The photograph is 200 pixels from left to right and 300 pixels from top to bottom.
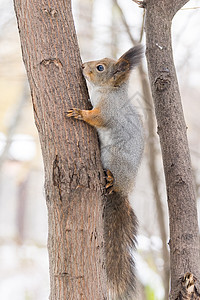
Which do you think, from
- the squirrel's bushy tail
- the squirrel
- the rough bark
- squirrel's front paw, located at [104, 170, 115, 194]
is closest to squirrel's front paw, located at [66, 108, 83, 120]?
the squirrel

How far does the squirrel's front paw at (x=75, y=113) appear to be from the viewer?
144cm

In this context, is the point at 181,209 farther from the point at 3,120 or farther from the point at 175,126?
the point at 3,120

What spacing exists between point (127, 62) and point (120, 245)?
2.44 feet

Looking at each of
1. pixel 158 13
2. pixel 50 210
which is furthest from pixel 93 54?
pixel 50 210

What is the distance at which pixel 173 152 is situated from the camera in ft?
5.40

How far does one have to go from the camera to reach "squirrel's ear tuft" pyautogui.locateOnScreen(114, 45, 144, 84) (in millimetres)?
1810

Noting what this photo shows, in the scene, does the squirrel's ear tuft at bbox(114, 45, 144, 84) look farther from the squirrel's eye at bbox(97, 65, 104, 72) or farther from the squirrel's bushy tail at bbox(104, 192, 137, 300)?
the squirrel's bushy tail at bbox(104, 192, 137, 300)

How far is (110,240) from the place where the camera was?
5.77ft

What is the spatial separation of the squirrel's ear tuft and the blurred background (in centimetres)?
9

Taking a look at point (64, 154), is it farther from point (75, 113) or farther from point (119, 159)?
point (119, 159)

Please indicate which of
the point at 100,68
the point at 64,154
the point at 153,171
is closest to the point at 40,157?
the point at 153,171

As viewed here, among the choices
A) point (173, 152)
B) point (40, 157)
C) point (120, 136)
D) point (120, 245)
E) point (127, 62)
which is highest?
point (40, 157)

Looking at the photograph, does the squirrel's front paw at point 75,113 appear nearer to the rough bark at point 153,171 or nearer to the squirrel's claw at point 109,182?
the squirrel's claw at point 109,182

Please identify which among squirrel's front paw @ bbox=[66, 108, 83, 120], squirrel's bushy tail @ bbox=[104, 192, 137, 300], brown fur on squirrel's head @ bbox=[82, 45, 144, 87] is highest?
brown fur on squirrel's head @ bbox=[82, 45, 144, 87]
